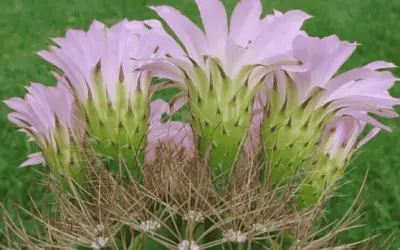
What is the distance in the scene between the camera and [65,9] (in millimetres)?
3648

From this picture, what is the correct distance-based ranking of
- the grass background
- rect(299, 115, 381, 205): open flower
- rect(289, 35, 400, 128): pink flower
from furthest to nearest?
the grass background, rect(299, 115, 381, 205): open flower, rect(289, 35, 400, 128): pink flower

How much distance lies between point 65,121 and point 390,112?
1.22 ft

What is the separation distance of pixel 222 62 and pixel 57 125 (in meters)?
0.21

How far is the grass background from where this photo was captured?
6.82 ft

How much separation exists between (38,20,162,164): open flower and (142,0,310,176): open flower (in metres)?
0.04

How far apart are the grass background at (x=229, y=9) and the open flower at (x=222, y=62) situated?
4.09 feet

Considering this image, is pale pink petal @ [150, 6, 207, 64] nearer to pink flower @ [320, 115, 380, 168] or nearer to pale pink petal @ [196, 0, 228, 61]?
pale pink petal @ [196, 0, 228, 61]

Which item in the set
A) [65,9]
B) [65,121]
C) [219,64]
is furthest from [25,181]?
[65,9]

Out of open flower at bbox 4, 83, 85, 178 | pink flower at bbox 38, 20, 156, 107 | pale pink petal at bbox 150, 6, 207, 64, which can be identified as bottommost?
open flower at bbox 4, 83, 85, 178

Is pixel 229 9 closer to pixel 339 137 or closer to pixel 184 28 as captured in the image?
pixel 339 137

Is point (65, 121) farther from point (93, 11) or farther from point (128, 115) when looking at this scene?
point (93, 11)

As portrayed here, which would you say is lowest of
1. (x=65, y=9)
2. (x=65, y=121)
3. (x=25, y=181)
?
(x=25, y=181)

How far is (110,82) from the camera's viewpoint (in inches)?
29.7

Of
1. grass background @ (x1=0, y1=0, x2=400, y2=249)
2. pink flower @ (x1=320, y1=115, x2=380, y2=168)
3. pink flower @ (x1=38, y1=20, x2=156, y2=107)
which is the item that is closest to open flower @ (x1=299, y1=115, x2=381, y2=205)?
pink flower @ (x1=320, y1=115, x2=380, y2=168)
